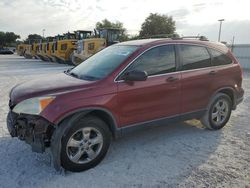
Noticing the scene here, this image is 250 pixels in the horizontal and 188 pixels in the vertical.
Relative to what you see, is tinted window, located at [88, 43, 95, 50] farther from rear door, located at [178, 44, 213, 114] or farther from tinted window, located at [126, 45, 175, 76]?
tinted window, located at [126, 45, 175, 76]

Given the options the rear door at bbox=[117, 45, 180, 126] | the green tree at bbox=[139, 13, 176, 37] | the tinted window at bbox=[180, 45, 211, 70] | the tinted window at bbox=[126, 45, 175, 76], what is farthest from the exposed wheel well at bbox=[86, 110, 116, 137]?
the green tree at bbox=[139, 13, 176, 37]

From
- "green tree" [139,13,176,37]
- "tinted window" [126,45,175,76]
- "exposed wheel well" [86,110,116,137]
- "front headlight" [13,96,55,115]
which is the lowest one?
"exposed wheel well" [86,110,116,137]

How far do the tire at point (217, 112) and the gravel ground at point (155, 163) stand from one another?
7.4 inches

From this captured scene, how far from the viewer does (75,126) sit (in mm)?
3590

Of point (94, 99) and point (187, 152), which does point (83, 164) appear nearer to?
point (94, 99)

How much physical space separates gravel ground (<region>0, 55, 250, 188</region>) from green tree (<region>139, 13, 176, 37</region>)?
54497mm

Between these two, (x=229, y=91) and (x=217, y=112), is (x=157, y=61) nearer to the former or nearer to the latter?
(x=217, y=112)

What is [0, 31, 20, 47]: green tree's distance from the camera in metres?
72.9

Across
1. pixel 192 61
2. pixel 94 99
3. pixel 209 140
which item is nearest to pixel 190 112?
pixel 209 140

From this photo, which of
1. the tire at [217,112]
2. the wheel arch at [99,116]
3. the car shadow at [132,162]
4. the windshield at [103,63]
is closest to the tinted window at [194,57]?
the tire at [217,112]

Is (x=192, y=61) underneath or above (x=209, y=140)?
above

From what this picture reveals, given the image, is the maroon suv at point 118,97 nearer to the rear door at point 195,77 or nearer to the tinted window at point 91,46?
the rear door at point 195,77

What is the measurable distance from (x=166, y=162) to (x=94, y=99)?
4.64 feet

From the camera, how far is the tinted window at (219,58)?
5.23 meters
